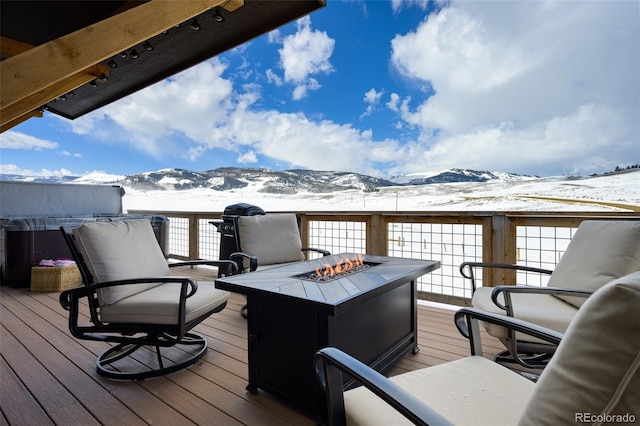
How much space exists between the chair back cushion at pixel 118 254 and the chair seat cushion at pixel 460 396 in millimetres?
1742

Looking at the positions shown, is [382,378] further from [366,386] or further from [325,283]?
[325,283]

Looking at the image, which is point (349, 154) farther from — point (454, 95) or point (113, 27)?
point (113, 27)

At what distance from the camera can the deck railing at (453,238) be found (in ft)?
9.87

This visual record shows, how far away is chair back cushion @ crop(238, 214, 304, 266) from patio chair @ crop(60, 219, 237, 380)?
3.44 feet

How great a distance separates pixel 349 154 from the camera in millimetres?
8117

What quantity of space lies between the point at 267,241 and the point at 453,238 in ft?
6.83

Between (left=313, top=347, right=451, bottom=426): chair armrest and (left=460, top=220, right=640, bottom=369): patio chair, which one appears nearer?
(left=313, top=347, right=451, bottom=426): chair armrest

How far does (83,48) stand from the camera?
6.48 ft

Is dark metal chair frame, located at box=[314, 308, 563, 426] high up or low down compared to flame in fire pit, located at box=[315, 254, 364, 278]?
down

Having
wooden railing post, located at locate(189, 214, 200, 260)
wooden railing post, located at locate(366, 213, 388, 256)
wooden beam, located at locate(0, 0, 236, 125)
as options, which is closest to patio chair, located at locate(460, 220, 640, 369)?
wooden railing post, located at locate(366, 213, 388, 256)

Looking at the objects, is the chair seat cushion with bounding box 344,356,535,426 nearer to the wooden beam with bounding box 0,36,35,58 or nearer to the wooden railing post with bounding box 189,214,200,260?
the wooden beam with bounding box 0,36,35,58

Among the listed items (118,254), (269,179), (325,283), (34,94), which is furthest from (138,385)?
(269,179)

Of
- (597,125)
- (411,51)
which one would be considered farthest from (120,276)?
(411,51)

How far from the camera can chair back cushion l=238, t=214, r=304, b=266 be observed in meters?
3.34
